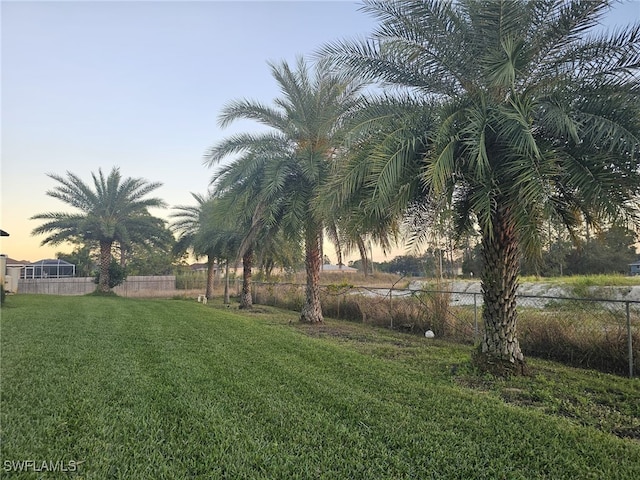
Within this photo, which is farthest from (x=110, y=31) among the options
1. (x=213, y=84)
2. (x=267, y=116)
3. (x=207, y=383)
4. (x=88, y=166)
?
(x=88, y=166)

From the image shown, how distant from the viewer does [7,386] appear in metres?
5.01

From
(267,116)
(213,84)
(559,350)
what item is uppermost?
(213,84)

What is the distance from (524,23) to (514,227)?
3077 millimetres

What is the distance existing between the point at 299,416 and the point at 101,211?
24747 mm

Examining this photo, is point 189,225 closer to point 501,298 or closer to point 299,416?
point 501,298

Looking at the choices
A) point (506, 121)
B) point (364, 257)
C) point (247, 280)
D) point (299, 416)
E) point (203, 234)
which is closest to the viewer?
point (299, 416)

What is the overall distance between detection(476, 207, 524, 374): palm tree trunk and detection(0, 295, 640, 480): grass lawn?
0.52m

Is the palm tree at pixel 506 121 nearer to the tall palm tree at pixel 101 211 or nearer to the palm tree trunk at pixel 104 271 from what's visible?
the tall palm tree at pixel 101 211

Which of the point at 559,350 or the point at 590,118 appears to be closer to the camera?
the point at 590,118

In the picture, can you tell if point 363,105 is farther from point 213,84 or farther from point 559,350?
point 213,84

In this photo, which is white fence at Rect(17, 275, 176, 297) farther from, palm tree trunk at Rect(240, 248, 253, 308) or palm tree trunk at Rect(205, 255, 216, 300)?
palm tree trunk at Rect(240, 248, 253, 308)

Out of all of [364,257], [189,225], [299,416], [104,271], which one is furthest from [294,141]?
[104,271]

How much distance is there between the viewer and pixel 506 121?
5.64 metres

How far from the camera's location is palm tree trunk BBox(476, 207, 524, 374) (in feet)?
21.1
